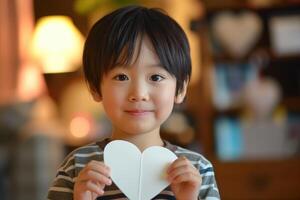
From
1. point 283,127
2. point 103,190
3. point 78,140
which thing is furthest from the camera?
point 78,140

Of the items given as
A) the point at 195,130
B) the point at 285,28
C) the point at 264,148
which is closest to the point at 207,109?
the point at 195,130

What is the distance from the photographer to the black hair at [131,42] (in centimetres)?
84

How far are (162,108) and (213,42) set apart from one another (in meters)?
2.49

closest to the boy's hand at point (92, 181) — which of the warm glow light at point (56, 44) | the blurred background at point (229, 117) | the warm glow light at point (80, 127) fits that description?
the blurred background at point (229, 117)

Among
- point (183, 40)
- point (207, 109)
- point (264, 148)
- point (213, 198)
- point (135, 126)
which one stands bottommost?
point (264, 148)

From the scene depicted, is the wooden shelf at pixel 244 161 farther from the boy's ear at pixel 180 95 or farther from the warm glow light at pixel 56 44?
the boy's ear at pixel 180 95

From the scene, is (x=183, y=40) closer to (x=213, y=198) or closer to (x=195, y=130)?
(x=213, y=198)

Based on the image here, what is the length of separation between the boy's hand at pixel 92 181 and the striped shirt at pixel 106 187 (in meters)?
0.05

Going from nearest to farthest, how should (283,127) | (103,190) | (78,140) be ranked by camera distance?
(103,190)
(283,127)
(78,140)

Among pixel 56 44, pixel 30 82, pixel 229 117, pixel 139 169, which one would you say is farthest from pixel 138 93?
pixel 30 82

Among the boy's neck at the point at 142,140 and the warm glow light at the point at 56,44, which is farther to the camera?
the warm glow light at the point at 56,44

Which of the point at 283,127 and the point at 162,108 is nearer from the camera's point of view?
the point at 162,108

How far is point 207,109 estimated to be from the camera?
3.23m

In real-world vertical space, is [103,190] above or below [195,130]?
above
